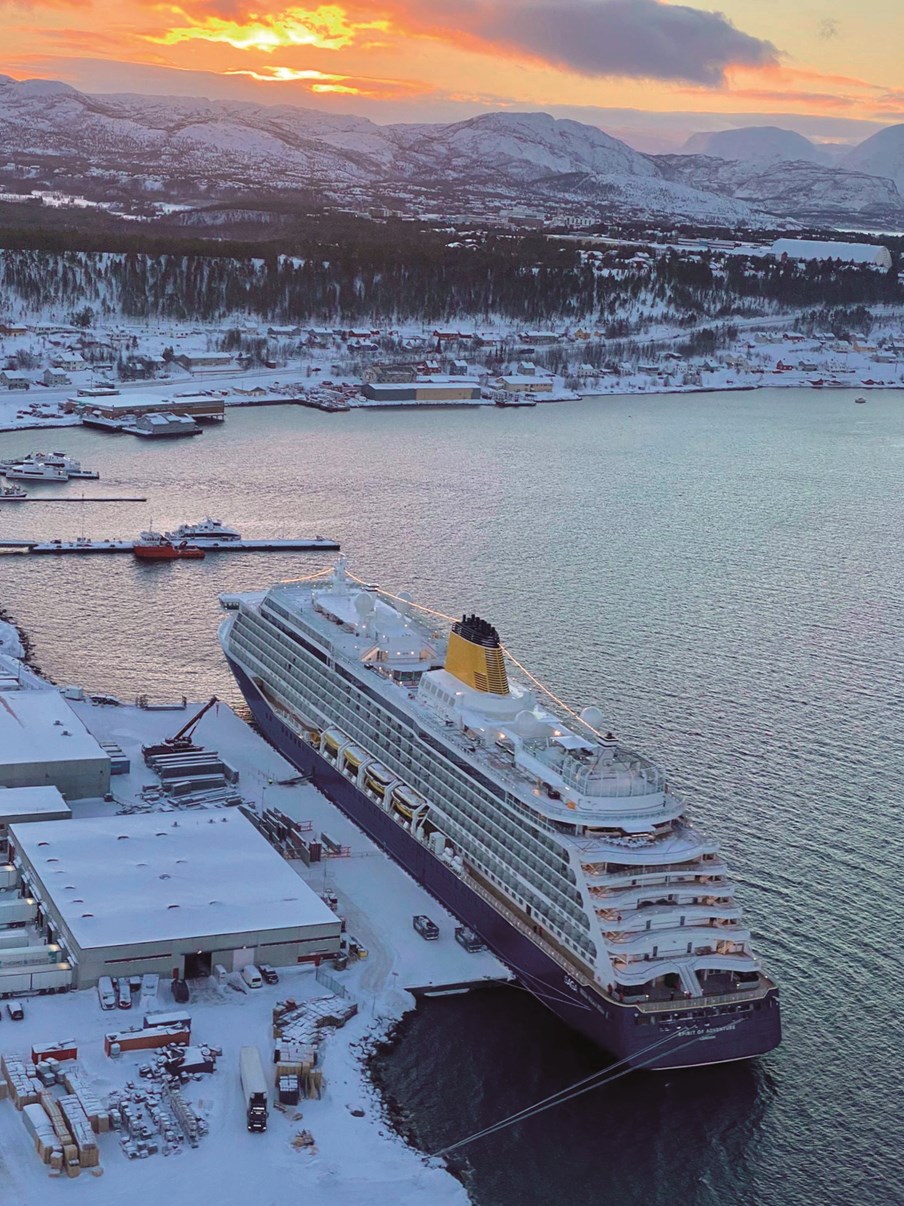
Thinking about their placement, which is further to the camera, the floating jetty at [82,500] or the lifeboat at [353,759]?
the floating jetty at [82,500]

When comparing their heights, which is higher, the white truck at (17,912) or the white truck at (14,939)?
the white truck at (17,912)

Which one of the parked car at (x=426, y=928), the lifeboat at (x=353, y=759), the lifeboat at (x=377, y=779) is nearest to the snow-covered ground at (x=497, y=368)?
the lifeboat at (x=353, y=759)

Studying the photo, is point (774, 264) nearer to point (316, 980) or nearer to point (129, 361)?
point (129, 361)

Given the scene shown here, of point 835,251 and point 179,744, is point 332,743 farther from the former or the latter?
point 835,251

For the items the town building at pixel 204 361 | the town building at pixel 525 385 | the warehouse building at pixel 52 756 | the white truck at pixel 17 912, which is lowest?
the white truck at pixel 17 912

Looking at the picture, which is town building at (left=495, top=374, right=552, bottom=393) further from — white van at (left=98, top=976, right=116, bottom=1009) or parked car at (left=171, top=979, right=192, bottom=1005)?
white van at (left=98, top=976, right=116, bottom=1009)

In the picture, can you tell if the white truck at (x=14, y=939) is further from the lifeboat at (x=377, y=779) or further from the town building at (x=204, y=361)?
the town building at (x=204, y=361)

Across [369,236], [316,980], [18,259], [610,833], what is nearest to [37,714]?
[316,980]
